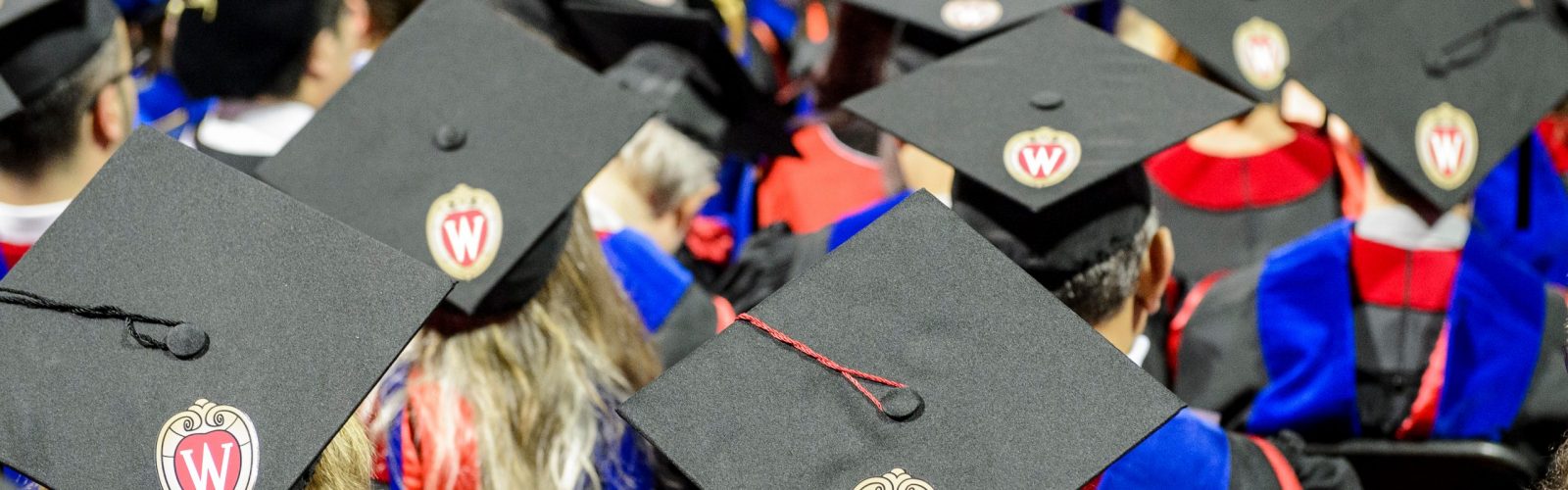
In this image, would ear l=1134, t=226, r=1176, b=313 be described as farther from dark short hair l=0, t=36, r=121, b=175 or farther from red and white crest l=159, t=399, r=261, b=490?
dark short hair l=0, t=36, r=121, b=175

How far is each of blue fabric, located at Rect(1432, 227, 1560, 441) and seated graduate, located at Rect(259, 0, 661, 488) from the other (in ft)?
4.26

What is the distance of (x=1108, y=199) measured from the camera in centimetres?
213

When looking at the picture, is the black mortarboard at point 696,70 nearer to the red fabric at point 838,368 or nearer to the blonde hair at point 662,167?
the blonde hair at point 662,167

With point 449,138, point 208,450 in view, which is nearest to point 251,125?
point 449,138

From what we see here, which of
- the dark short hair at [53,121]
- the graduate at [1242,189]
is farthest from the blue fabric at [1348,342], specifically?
the dark short hair at [53,121]

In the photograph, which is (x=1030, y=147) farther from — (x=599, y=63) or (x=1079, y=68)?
(x=599, y=63)

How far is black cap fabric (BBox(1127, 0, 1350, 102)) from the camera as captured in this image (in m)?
2.91

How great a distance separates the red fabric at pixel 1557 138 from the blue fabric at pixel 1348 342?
1.49 m

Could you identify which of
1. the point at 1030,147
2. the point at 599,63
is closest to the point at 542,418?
the point at 1030,147

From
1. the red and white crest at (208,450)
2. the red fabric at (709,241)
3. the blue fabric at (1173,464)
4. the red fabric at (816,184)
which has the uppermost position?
the red and white crest at (208,450)

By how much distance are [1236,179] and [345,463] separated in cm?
228

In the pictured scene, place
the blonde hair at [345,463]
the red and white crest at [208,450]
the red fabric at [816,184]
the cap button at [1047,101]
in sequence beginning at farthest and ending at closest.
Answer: the red fabric at [816,184] → the cap button at [1047,101] → the blonde hair at [345,463] → the red and white crest at [208,450]

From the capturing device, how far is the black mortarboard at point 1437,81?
8.60 ft

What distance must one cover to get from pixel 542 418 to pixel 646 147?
4.19ft
